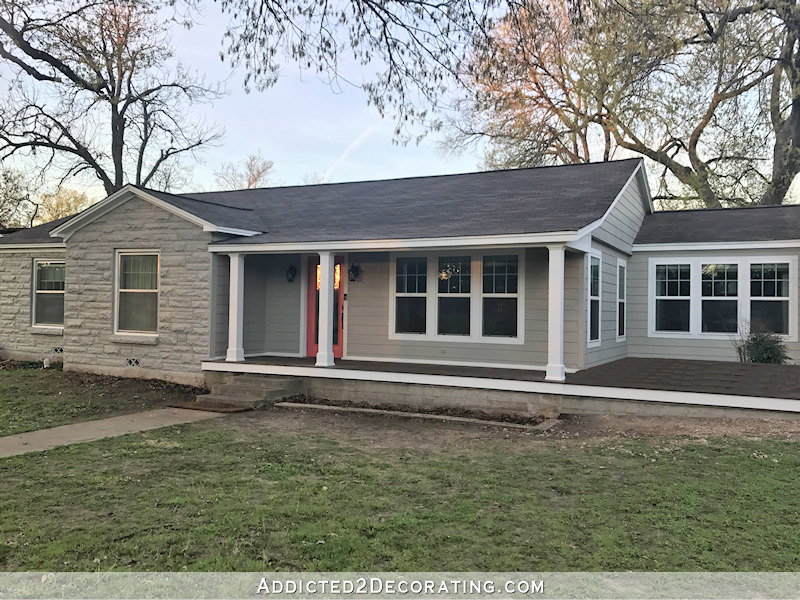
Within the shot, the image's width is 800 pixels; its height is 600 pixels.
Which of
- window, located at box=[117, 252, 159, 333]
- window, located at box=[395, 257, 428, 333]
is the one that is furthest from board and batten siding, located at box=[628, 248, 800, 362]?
window, located at box=[117, 252, 159, 333]

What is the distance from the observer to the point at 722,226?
1338cm

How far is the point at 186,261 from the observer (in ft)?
39.2

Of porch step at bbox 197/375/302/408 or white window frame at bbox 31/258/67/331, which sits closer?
porch step at bbox 197/375/302/408

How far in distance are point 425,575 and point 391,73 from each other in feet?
18.7

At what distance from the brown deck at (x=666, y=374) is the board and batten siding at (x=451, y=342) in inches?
15.6

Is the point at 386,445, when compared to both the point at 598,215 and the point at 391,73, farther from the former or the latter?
the point at 598,215

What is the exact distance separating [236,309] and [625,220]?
7.41m

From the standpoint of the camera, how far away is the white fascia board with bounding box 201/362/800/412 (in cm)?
852

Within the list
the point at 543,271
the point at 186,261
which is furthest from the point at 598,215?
the point at 186,261

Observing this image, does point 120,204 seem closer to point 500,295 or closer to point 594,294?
point 500,295

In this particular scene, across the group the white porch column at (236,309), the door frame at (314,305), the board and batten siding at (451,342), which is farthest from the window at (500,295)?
the white porch column at (236,309)

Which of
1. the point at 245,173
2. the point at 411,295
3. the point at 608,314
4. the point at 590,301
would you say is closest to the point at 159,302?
the point at 411,295

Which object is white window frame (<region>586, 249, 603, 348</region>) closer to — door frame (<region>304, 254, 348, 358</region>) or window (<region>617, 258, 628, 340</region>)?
window (<region>617, 258, 628, 340</region>)

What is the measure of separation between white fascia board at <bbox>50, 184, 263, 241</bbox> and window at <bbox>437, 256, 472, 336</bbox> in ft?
11.6
